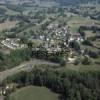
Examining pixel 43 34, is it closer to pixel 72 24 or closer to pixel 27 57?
pixel 72 24

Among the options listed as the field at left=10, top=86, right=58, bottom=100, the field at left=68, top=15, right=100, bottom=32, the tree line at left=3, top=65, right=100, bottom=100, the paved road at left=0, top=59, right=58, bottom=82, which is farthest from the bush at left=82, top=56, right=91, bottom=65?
the field at left=68, top=15, right=100, bottom=32

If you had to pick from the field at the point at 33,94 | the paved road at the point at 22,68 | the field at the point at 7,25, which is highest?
the field at the point at 33,94

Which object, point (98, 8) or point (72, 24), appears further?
point (98, 8)

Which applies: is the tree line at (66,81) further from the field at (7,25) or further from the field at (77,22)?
the field at (7,25)

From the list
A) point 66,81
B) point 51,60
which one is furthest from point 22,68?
point 66,81

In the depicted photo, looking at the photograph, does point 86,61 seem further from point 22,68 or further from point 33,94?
point 33,94

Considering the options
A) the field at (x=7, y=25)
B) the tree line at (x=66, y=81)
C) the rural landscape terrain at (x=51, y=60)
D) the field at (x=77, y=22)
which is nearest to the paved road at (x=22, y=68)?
the rural landscape terrain at (x=51, y=60)

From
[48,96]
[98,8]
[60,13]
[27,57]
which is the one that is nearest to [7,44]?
[27,57]
